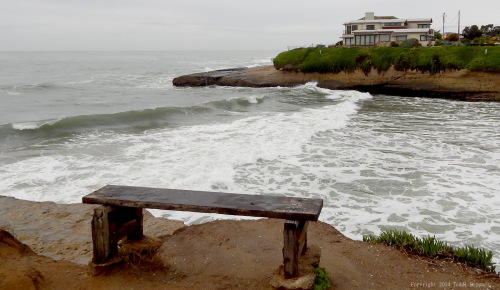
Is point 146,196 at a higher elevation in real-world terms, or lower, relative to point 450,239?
higher

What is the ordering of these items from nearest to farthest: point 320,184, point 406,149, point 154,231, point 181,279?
point 181,279 < point 154,231 < point 320,184 < point 406,149

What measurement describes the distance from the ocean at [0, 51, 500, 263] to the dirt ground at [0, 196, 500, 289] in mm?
1293

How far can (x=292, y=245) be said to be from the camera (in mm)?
4438

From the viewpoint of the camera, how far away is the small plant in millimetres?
4586

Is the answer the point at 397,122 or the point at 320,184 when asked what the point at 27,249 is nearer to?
the point at 320,184

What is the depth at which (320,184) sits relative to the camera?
9.66m

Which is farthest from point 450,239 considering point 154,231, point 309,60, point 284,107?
point 309,60

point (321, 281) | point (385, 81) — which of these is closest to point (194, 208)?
point (321, 281)

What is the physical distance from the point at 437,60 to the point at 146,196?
109ft

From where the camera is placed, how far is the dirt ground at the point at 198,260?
4785 millimetres

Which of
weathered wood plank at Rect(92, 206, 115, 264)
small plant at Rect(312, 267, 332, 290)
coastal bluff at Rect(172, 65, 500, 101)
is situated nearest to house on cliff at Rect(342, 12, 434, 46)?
coastal bluff at Rect(172, 65, 500, 101)

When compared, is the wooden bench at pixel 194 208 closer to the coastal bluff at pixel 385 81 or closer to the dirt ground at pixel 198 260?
the dirt ground at pixel 198 260

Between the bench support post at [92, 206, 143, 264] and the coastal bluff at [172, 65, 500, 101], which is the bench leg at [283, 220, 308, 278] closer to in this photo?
the bench support post at [92, 206, 143, 264]

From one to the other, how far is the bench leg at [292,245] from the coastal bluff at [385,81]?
29.8m
